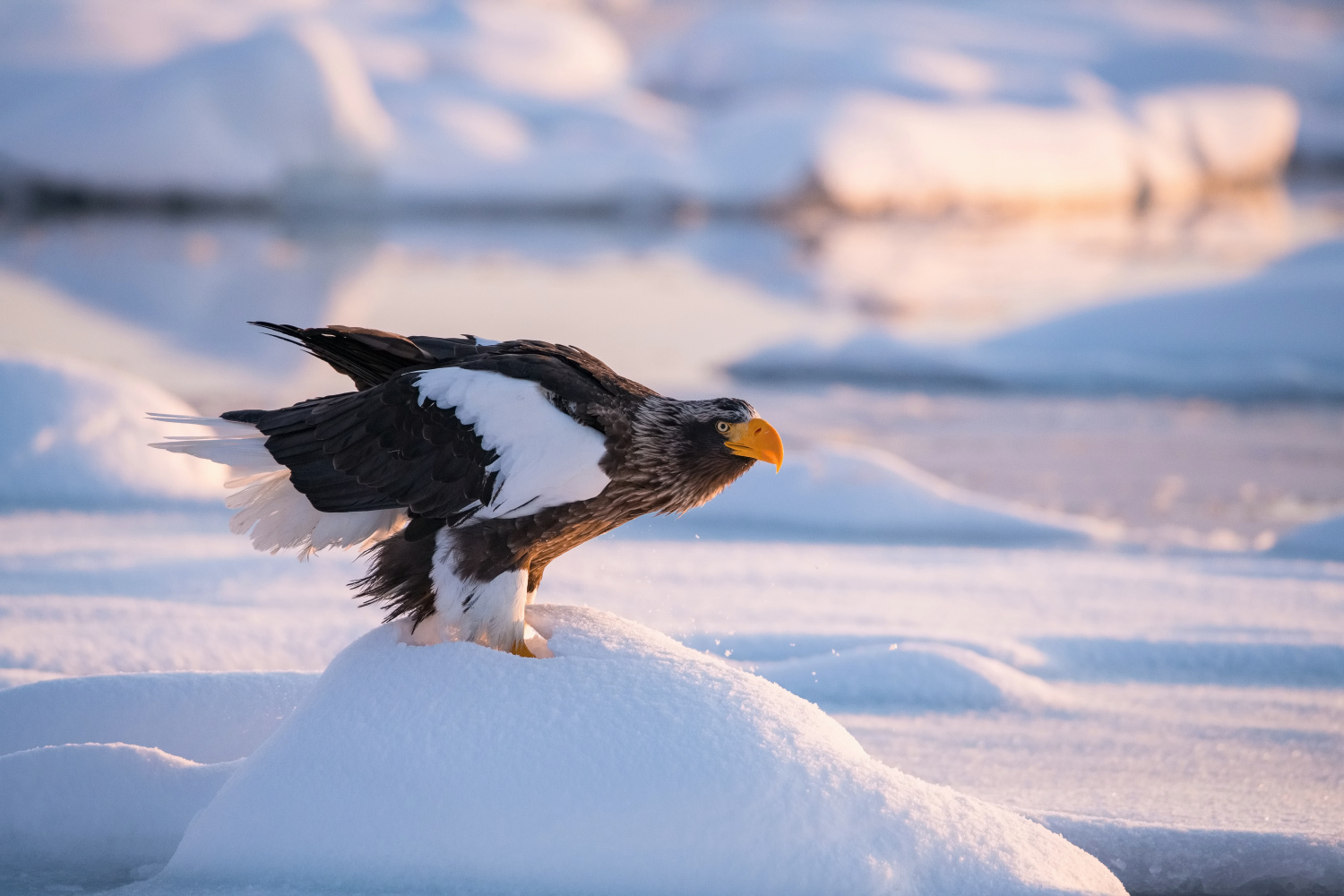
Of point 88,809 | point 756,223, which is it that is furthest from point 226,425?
point 756,223

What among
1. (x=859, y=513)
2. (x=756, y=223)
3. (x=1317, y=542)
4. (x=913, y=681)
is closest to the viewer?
(x=913, y=681)

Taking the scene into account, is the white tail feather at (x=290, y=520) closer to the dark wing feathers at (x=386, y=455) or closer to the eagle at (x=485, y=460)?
the eagle at (x=485, y=460)

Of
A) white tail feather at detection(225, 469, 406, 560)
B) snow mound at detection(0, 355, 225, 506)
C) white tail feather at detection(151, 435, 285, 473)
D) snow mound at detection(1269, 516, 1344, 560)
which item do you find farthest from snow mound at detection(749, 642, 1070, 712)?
snow mound at detection(0, 355, 225, 506)

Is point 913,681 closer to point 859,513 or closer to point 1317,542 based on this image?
point 859,513

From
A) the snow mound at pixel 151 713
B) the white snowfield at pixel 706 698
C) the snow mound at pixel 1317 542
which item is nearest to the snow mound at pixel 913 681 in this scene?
the white snowfield at pixel 706 698

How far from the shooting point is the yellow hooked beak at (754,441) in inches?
105

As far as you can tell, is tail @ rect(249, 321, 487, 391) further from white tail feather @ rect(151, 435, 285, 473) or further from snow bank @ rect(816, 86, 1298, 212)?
snow bank @ rect(816, 86, 1298, 212)

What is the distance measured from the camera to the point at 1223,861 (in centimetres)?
267

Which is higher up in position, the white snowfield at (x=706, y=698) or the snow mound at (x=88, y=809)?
the white snowfield at (x=706, y=698)

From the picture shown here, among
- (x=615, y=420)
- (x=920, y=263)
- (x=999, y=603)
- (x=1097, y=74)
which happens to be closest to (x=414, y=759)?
(x=615, y=420)

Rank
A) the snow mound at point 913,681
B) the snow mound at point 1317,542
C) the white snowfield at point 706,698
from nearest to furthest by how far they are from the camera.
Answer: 1. the white snowfield at point 706,698
2. the snow mound at point 913,681
3. the snow mound at point 1317,542

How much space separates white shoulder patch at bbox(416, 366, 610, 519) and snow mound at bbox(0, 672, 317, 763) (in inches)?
26.1

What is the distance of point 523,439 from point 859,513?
3047mm

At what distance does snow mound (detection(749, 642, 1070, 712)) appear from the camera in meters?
3.55
